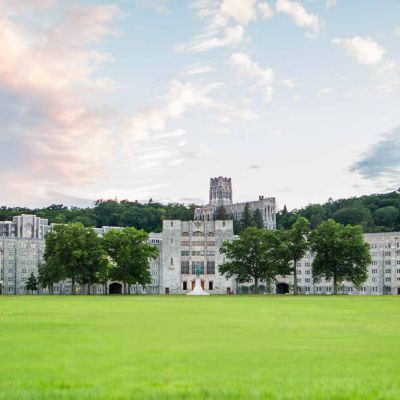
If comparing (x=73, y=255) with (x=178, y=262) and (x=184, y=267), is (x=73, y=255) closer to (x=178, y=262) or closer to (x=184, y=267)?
(x=178, y=262)

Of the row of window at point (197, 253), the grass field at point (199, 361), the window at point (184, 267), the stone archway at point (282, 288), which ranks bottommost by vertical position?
the stone archway at point (282, 288)

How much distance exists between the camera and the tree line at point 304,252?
123 metres

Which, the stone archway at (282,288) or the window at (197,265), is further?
the stone archway at (282,288)

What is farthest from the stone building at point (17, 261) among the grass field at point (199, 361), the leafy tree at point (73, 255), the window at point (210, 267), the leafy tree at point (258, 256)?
the grass field at point (199, 361)

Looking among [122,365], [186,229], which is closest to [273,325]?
[122,365]

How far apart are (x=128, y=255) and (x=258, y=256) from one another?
22.9 metres

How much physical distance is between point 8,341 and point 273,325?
13.7 m

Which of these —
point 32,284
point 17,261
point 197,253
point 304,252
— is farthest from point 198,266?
point 304,252

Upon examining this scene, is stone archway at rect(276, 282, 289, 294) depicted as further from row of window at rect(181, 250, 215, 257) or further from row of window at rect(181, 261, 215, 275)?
row of window at rect(181, 250, 215, 257)

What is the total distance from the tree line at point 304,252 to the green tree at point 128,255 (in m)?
15.0

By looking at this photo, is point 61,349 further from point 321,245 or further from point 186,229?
point 186,229

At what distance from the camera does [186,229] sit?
561 feet

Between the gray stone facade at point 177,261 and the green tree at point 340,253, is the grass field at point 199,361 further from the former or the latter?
the gray stone facade at point 177,261

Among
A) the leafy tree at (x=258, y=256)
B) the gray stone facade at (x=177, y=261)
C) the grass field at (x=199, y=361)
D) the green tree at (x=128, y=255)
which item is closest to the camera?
the grass field at (x=199, y=361)
